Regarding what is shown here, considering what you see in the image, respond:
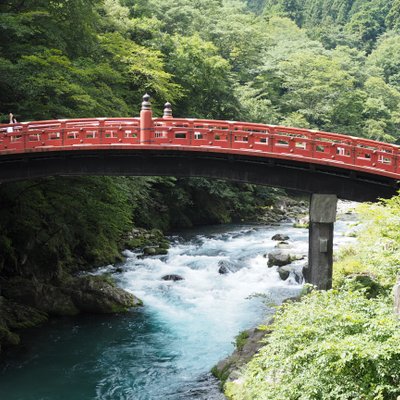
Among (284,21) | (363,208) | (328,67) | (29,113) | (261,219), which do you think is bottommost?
(261,219)

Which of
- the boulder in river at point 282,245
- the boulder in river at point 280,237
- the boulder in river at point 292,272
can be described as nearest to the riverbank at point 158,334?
the boulder in river at point 292,272

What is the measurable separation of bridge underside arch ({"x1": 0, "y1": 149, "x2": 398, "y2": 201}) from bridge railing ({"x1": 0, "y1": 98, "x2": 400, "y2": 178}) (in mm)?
636

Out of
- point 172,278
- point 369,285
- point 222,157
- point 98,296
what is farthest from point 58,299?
point 369,285

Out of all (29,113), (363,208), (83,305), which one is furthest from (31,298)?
(363,208)

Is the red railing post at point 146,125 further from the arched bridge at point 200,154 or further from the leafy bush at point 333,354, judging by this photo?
the leafy bush at point 333,354

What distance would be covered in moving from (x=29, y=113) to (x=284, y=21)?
306ft

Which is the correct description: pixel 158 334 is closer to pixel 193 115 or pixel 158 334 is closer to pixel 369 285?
pixel 369 285

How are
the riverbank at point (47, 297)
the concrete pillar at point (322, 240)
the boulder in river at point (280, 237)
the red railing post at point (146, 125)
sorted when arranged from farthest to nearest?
the boulder in river at point (280, 237)
the riverbank at point (47, 297)
the red railing post at point (146, 125)
the concrete pillar at point (322, 240)

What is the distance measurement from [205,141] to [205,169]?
1.46 metres

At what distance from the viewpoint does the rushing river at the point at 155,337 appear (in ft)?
58.3

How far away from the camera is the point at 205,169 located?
866 inches

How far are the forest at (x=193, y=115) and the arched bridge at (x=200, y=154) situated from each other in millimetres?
2655

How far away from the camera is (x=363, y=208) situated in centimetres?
1772

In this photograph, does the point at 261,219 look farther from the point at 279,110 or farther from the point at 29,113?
the point at 29,113
